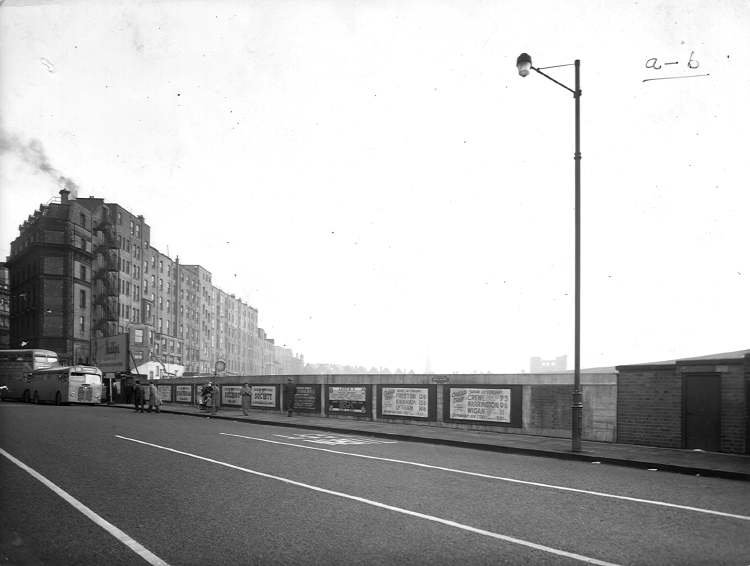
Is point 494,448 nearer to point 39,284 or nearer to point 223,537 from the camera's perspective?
point 223,537

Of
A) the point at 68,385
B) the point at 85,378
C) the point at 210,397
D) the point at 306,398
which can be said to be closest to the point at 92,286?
the point at 85,378

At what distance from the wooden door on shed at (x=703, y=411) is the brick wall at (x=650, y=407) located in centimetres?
23

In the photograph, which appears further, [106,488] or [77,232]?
[77,232]

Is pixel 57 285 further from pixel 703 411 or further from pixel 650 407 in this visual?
pixel 703 411

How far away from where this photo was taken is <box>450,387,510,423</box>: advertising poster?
2072 centimetres

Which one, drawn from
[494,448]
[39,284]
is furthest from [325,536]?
[39,284]

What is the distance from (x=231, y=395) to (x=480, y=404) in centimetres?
1949

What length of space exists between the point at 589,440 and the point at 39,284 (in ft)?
222

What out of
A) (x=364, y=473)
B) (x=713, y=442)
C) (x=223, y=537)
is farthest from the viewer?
(x=713, y=442)

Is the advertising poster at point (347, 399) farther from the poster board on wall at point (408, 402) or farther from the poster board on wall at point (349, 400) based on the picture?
the poster board on wall at point (408, 402)

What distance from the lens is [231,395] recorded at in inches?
1437

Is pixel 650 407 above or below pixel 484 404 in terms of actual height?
above

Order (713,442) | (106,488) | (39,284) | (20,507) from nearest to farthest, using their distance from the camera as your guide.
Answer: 1. (20,507)
2. (106,488)
3. (713,442)
4. (39,284)

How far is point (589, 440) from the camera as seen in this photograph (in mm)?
17969
